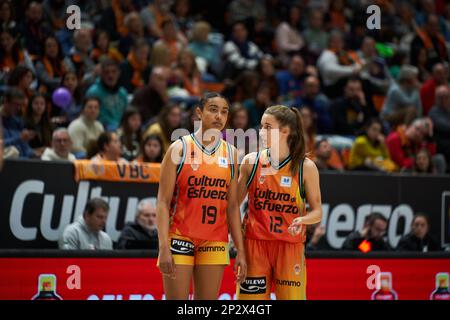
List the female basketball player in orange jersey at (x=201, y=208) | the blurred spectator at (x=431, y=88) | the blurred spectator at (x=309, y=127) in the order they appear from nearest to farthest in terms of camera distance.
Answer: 1. the female basketball player in orange jersey at (x=201, y=208)
2. the blurred spectator at (x=309, y=127)
3. the blurred spectator at (x=431, y=88)

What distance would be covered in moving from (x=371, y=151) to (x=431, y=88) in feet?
9.95

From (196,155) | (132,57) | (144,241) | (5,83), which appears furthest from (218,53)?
(196,155)

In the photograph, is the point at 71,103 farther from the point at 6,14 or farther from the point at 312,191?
the point at 312,191

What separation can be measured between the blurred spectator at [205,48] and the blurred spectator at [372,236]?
5.59 metres

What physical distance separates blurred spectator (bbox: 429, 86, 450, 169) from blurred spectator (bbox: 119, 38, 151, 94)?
4856 millimetres

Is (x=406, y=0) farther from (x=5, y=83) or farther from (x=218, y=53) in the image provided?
(x=5, y=83)

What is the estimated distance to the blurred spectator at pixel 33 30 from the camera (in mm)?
12281

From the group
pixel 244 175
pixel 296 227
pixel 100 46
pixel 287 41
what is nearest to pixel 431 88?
pixel 287 41

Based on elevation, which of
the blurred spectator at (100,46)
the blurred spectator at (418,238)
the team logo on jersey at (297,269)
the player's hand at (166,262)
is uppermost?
the blurred spectator at (100,46)

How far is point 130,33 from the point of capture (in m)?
14.0

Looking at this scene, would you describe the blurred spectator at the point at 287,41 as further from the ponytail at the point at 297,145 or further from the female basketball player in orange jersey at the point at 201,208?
the female basketball player in orange jersey at the point at 201,208

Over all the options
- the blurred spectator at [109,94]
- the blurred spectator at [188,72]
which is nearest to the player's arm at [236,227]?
the blurred spectator at [109,94]

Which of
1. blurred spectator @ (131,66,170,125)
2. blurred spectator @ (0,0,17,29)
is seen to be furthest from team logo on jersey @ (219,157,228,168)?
blurred spectator @ (0,0,17,29)
